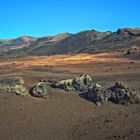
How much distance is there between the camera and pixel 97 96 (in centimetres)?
2264

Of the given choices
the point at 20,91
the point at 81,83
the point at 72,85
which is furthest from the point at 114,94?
the point at 20,91

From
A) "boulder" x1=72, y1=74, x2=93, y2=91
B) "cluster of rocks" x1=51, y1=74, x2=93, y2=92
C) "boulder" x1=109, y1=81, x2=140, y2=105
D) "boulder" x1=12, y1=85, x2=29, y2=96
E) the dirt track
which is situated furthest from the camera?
"boulder" x1=72, y1=74, x2=93, y2=91

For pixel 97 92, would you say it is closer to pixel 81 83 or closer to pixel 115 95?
pixel 115 95

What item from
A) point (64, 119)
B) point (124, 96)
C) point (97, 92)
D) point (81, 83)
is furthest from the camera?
point (81, 83)

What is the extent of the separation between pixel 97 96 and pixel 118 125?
13.5ft

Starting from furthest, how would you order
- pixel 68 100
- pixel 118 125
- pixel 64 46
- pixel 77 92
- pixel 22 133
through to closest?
pixel 64 46 → pixel 77 92 → pixel 68 100 → pixel 118 125 → pixel 22 133

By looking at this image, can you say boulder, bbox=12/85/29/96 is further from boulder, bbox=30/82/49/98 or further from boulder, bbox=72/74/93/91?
boulder, bbox=72/74/93/91

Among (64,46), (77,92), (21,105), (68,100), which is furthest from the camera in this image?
(64,46)

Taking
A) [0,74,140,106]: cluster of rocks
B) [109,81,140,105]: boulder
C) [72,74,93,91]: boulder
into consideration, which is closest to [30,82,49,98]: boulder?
[0,74,140,106]: cluster of rocks

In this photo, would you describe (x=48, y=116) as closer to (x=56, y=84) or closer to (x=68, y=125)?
(x=68, y=125)

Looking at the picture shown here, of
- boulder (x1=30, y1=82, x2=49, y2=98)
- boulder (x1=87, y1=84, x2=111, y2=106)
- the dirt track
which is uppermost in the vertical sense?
boulder (x1=30, y1=82, x2=49, y2=98)

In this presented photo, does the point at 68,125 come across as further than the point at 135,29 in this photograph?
No

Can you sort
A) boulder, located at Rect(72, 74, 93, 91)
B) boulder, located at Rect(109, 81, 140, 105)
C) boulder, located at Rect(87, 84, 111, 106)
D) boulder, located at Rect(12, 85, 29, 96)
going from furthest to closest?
boulder, located at Rect(72, 74, 93, 91) < boulder, located at Rect(109, 81, 140, 105) < boulder, located at Rect(87, 84, 111, 106) < boulder, located at Rect(12, 85, 29, 96)

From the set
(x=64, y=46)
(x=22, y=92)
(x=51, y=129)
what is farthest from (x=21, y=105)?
(x=64, y=46)
